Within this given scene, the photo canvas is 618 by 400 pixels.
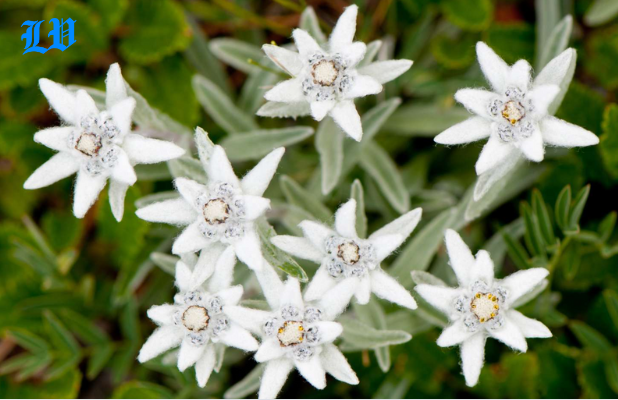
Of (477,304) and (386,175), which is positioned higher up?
(386,175)

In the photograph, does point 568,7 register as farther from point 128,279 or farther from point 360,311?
point 128,279

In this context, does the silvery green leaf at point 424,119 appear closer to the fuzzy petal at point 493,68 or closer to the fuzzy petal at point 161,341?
the fuzzy petal at point 493,68

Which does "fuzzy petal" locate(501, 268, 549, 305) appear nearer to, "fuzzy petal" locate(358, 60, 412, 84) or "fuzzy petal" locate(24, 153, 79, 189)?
"fuzzy petal" locate(358, 60, 412, 84)

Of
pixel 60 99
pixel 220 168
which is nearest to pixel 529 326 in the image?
pixel 220 168

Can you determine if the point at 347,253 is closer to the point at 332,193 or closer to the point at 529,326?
the point at 529,326

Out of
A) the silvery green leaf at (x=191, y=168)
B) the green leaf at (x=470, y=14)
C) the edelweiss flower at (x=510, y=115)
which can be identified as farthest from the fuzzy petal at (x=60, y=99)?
the green leaf at (x=470, y=14)

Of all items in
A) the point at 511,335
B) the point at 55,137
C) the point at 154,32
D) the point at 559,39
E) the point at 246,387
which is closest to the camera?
the point at 511,335
